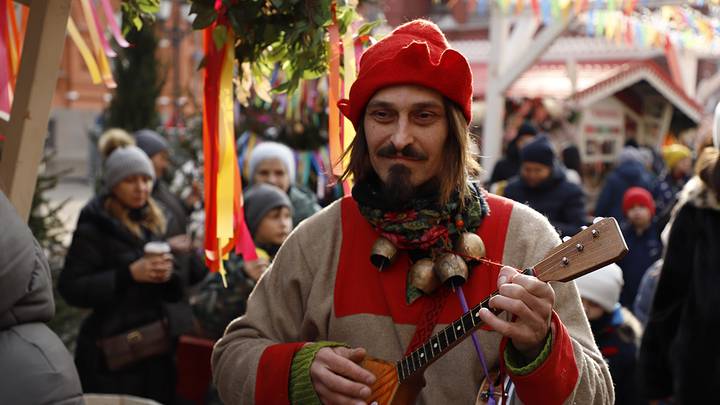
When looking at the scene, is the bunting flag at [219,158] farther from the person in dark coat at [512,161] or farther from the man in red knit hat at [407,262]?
the person in dark coat at [512,161]

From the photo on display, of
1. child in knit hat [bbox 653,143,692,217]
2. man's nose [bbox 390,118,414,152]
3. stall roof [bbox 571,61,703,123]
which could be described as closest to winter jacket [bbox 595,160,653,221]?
child in knit hat [bbox 653,143,692,217]

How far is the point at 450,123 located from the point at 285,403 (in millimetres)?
824

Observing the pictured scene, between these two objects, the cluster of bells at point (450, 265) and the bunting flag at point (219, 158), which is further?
the bunting flag at point (219, 158)

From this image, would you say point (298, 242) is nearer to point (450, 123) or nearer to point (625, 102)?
point (450, 123)

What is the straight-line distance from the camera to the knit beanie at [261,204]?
4906 mm

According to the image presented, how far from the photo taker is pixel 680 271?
4176 millimetres

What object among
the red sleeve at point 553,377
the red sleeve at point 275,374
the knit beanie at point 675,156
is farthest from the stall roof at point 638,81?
the red sleeve at point 553,377

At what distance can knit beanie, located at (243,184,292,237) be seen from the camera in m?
4.91

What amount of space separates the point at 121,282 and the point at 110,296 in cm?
9

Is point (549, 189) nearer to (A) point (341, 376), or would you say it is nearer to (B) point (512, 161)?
(B) point (512, 161)

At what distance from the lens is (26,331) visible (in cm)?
246

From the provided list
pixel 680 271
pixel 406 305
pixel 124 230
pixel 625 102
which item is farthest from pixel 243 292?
pixel 625 102

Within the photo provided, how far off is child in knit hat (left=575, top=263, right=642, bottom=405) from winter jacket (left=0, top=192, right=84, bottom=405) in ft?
7.94

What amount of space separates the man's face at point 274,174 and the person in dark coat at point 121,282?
71cm
